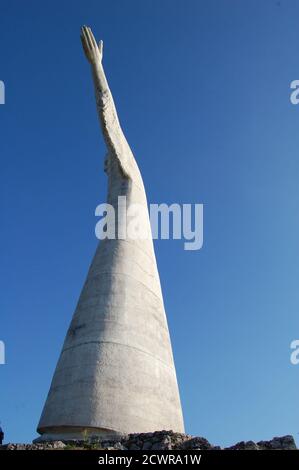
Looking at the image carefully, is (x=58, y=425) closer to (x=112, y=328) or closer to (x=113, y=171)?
(x=112, y=328)

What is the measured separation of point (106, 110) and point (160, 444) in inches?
424

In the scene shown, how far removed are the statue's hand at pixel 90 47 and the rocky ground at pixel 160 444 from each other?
→ 12.1 metres

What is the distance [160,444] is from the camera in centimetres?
921

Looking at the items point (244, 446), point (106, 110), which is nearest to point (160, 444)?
point (244, 446)

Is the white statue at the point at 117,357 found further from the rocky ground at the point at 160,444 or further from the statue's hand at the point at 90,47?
the statue's hand at the point at 90,47

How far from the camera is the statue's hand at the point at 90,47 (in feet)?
57.5

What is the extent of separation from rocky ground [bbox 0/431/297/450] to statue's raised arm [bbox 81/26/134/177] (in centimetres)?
837

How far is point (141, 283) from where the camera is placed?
14.3 metres

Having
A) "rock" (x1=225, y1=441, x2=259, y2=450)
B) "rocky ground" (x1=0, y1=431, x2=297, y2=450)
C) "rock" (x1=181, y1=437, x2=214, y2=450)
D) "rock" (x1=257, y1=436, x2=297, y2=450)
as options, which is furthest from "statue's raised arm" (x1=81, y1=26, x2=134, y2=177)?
"rock" (x1=225, y1=441, x2=259, y2=450)

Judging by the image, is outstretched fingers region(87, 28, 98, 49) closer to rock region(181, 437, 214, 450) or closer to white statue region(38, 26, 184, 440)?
white statue region(38, 26, 184, 440)

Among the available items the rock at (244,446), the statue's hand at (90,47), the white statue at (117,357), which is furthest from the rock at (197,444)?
the statue's hand at (90,47)

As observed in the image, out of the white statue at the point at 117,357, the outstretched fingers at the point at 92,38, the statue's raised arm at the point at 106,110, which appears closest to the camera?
the white statue at the point at 117,357
